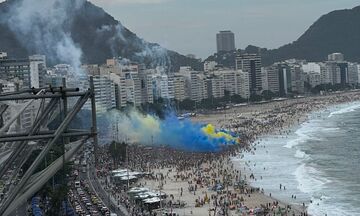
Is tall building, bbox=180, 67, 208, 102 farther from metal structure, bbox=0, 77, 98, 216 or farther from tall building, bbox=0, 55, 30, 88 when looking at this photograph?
metal structure, bbox=0, 77, 98, 216

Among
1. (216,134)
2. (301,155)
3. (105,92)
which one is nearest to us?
(301,155)

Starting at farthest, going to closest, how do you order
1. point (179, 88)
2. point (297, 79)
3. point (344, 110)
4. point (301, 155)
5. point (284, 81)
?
point (297, 79), point (284, 81), point (179, 88), point (344, 110), point (301, 155)

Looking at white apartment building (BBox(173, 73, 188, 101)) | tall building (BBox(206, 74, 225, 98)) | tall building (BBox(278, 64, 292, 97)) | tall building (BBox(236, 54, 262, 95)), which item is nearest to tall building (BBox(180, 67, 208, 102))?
tall building (BBox(206, 74, 225, 98))

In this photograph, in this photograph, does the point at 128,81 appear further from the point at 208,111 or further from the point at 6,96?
the point at 6,96

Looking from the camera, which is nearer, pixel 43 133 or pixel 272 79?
pixel 43 133

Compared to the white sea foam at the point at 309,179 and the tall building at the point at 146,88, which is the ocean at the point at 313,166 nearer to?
the white sea foam at the point at 309,179

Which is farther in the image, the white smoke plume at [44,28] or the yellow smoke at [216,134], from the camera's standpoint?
the white smoke plume at [44,28]

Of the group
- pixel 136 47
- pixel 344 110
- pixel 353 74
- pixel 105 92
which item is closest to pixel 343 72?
pixel 353 74

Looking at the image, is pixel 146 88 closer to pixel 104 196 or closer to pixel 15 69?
pixel 15 69

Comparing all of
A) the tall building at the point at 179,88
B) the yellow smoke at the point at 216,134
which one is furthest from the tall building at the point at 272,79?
the yellow smoke at the point at 216,134
